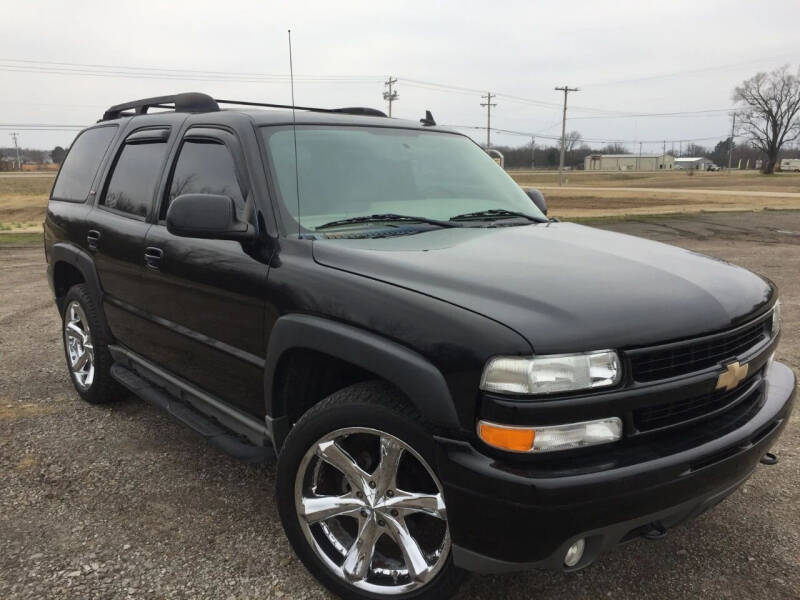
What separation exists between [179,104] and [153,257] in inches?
36.2

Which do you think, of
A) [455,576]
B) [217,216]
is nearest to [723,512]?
[455,576]

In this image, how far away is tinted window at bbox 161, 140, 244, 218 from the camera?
10.0 ft

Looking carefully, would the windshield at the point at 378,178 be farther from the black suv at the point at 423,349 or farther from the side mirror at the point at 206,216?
the side mirror at the point at 206,216

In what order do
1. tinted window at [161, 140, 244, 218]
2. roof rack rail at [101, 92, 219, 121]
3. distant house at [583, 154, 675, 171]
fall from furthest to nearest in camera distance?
distant house at [583, 154, 675, 171], roof rack rail at [101, 92, 219, 121], tinted window at [161, 140, 244, 218]

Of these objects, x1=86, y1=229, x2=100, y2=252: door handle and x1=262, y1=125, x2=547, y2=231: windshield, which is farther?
x1=86, y1=229, x2=100, y2=252: door handle

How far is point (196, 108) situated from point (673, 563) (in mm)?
3208

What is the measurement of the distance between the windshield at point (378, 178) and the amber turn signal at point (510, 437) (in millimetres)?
1269

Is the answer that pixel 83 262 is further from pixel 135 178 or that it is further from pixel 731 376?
pixel 731 376

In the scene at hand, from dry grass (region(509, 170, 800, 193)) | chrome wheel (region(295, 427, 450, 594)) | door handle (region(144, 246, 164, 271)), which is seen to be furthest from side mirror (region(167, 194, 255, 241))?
dry grass (region(509, 170, 800, 193))

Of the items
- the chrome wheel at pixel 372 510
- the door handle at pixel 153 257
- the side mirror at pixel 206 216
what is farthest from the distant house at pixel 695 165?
the chrome wheel at pixel 372 510

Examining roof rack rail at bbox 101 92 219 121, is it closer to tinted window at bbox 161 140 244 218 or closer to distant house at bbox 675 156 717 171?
tinted window at bbox 161 140 244 218

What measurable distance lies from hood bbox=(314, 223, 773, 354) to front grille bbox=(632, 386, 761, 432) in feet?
0.73

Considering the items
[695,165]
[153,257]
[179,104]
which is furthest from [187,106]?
[695,165]

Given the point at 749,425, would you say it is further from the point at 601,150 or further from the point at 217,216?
the point at 601,150
